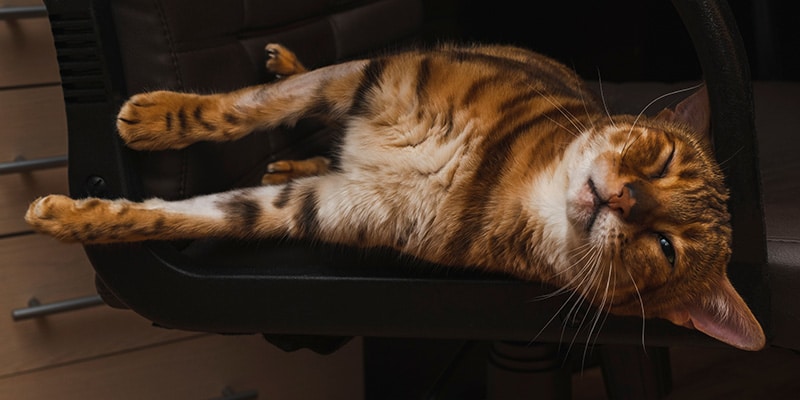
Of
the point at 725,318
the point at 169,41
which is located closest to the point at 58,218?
the point at 169,41

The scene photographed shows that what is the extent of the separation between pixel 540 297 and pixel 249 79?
463mm

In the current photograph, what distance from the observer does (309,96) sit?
0.95 meters

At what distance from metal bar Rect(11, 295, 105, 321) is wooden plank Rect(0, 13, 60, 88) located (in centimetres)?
36

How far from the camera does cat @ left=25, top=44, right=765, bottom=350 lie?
842mm

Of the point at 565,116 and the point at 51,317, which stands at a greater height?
the point at 565,116

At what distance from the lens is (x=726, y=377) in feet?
6.53

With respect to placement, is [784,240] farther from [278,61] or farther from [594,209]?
[278,61]

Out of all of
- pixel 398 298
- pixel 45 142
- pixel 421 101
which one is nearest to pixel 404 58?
pixel 421 101

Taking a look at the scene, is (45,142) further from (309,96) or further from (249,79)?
(309,96)

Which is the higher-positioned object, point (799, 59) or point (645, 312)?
point (799, 59)

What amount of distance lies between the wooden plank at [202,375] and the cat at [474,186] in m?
0.66

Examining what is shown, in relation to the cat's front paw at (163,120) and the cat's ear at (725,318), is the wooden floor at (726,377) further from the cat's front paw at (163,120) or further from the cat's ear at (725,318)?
the cat's front paw at (163,120)

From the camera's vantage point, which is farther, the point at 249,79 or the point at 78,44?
the point at 249,79

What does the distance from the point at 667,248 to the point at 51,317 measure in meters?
1.01
